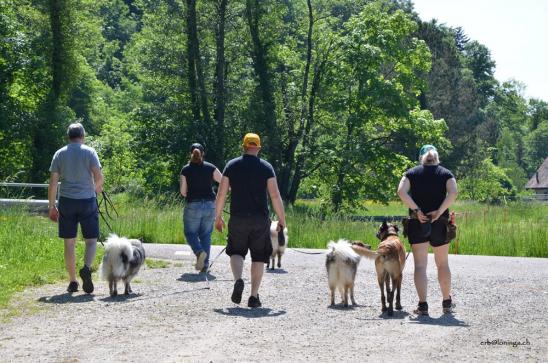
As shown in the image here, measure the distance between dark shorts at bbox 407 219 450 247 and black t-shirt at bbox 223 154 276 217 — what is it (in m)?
1.80

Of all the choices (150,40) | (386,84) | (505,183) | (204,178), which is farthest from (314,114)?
(505,183)

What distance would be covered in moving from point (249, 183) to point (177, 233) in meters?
12.3

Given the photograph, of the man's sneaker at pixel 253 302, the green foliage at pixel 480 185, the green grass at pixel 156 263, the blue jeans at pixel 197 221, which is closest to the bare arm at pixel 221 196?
the man's sneaker at pixel 253 302

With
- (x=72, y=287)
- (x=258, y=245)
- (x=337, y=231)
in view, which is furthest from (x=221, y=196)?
(x=337, y=231)

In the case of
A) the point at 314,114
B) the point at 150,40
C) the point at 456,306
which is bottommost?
the point at 456,306

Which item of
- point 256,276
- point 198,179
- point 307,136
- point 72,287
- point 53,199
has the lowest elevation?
point 72,287

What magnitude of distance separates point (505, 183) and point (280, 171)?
57350mm

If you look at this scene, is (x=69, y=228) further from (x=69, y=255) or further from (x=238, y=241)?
(x=238, y=241)

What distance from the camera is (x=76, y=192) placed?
39.5 feet

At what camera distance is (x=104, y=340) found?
8648 mm

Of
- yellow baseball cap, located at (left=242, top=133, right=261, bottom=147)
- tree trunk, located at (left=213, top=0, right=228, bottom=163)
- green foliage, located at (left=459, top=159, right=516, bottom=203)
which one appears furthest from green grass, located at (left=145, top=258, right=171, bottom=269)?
green foliage, located at (left=459, top=159, right=516, bottom=203)

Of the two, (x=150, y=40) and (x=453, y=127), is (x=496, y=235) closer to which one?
(x=150, y=40)

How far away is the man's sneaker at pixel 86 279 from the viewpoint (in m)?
11.8

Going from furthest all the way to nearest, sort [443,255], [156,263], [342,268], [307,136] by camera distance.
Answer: [307,136] < [156,263] < [342,268] < [443,255]
